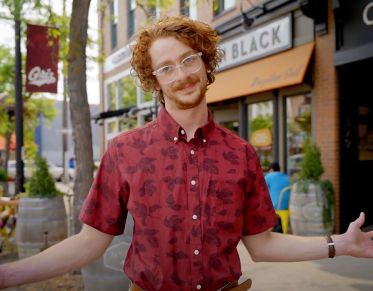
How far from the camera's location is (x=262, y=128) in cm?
1015

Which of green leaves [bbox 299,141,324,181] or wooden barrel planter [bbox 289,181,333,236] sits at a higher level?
green leaves [bbox 299,141,324,181]

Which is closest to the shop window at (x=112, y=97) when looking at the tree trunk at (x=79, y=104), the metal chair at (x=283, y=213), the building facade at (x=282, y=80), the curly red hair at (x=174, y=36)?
the building facade at (x=282, y=80)

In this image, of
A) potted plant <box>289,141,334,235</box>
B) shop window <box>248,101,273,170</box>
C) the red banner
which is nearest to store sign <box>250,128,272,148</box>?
shop window <box>248,101,273,170</box>

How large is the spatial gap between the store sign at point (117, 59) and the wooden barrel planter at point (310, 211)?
11.6 metres

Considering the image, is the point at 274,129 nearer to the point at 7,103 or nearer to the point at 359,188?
the point at 359,188

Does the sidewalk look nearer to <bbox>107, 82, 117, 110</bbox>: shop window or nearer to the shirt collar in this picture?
the shirt collar

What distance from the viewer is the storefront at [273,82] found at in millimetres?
8484

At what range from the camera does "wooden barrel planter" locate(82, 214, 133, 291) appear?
398cm

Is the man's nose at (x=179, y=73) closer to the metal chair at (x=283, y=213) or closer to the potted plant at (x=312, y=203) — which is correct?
the potted plant at (x=312, y=203)

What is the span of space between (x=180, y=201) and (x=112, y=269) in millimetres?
2574

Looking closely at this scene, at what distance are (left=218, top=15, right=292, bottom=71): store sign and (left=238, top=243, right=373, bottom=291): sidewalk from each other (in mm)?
4411

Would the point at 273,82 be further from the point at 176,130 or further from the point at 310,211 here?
the point at 176,130

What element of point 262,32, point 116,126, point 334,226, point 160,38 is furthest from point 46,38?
point 116,126

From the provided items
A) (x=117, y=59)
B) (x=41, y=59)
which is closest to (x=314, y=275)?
(x=41, y=59)
